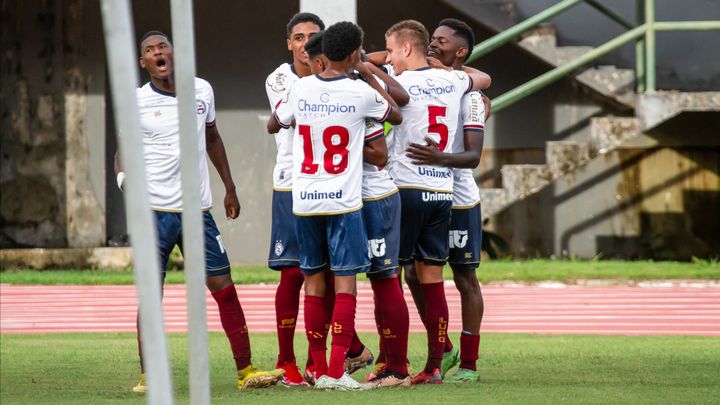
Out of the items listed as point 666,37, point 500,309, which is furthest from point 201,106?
point 666,37

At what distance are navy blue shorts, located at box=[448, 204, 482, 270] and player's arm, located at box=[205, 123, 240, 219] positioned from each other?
124cm

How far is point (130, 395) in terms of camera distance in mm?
6910

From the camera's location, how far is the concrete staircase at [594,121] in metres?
15.7

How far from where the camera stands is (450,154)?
761 cm

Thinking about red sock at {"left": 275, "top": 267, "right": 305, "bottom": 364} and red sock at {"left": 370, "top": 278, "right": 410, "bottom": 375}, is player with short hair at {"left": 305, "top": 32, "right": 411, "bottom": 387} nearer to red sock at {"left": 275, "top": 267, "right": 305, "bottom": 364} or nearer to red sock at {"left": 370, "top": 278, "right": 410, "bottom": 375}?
red sock at {"left": 370, "top": 278, "right": 410, "bottom": 375}

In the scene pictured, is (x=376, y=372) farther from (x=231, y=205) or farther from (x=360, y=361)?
(x=231, y=205)

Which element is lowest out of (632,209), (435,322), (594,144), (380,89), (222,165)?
(435,322)

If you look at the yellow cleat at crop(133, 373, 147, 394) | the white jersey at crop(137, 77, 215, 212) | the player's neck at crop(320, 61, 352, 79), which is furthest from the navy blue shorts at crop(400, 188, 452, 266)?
the yellow cleat at crop(133, 373, 147, 394)

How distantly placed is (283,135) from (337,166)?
2.45 ft

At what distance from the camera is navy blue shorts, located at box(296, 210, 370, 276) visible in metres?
7.07

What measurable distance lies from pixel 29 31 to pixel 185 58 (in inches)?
571

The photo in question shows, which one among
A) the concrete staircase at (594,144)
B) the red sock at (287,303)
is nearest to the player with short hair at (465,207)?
the red sock at (287,303)

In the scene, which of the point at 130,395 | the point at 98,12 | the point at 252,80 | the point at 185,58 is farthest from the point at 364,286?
the point at 185,58

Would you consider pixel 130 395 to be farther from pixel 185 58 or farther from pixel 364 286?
pixel 364 286
